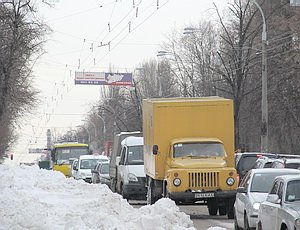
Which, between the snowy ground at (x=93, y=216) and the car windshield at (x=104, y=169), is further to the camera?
the car windshield at (x=104, y=169)

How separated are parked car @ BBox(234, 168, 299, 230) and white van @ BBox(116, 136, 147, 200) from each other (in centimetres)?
1219

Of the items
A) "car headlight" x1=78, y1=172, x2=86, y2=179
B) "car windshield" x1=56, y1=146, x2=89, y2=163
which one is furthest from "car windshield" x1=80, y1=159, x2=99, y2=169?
"car windshield" x1=56, y1=146, x2=89, y2=163

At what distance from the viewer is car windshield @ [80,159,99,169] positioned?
4550 cm

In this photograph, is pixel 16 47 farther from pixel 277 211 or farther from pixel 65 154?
pixel 277 211

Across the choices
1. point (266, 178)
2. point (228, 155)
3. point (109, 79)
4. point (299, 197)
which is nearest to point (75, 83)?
point (109, 79)

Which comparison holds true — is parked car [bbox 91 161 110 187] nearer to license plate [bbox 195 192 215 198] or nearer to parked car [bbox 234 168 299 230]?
license plate [bbox 195 192 215 198]

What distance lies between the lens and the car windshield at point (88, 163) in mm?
45500

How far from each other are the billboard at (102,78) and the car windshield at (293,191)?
184ft

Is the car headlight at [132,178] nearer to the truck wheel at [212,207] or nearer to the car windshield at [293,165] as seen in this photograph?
the truck wheel at [212,207]

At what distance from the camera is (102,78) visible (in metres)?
71.1

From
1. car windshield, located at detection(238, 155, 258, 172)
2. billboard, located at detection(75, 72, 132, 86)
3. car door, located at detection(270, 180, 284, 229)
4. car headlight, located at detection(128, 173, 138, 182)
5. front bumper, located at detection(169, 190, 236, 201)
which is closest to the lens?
car door, located at detection(270, 180, 284, 229)

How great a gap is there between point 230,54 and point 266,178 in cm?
3503

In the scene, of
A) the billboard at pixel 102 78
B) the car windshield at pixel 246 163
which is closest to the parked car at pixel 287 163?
the car windshield at pixel 246 163

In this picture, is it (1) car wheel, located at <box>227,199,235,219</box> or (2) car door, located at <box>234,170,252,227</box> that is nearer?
(2) car door, located at <box>234,170,252,227</box>
